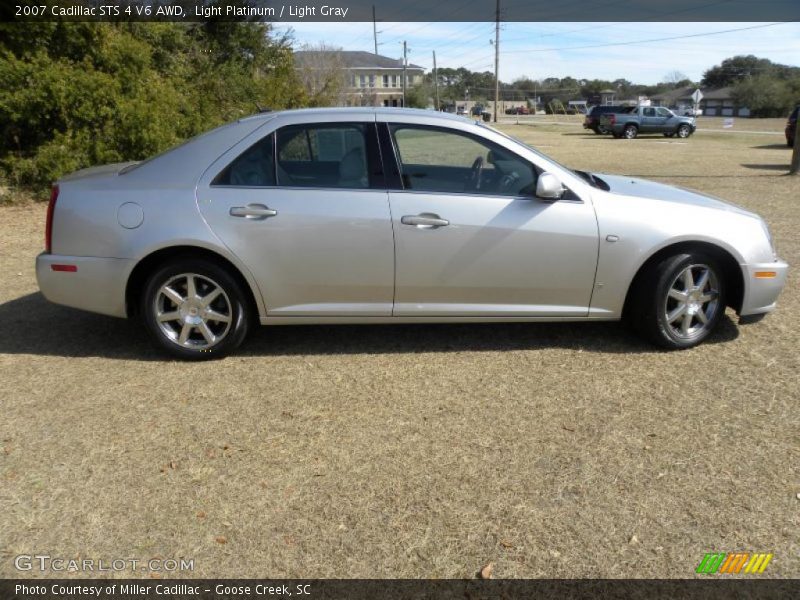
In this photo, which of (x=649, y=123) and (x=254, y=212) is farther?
(x=649, y=123)

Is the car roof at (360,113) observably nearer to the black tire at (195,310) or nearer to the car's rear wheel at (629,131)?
the black tire at (195,310)

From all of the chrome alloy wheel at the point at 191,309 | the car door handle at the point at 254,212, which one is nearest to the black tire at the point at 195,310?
the chrome alloy wheel at the point at 191,309

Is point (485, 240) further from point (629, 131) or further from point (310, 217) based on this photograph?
point (629, 131)

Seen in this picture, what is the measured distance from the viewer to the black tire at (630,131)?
34188 mm

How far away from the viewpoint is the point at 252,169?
13.5 ft

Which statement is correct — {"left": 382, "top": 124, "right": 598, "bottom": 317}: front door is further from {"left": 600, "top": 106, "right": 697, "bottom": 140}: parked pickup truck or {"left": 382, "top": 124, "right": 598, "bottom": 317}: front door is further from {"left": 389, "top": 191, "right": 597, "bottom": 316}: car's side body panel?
{"left": 600, "top": 106, "right": 697, "bottom": 140}: parked pickup truck

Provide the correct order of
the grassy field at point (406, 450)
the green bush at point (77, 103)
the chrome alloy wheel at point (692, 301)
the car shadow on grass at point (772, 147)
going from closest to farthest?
1. the grassy field at point (406, 450)
2. the chrome alloy wheel at point (692, 301)
3. the green bush at point (77, 103)
4. the car shadow on grass at point (772, 147)

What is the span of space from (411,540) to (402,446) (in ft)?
2.33

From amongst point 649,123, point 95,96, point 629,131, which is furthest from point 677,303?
point 649,123

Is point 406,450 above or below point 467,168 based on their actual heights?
below

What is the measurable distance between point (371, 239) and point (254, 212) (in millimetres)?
768

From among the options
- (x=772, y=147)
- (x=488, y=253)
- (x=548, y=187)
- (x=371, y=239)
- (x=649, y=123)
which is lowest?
(x=488, y=253)

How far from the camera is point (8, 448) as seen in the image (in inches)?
127

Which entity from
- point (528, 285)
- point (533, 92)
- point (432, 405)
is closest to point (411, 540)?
point (432, 405)
